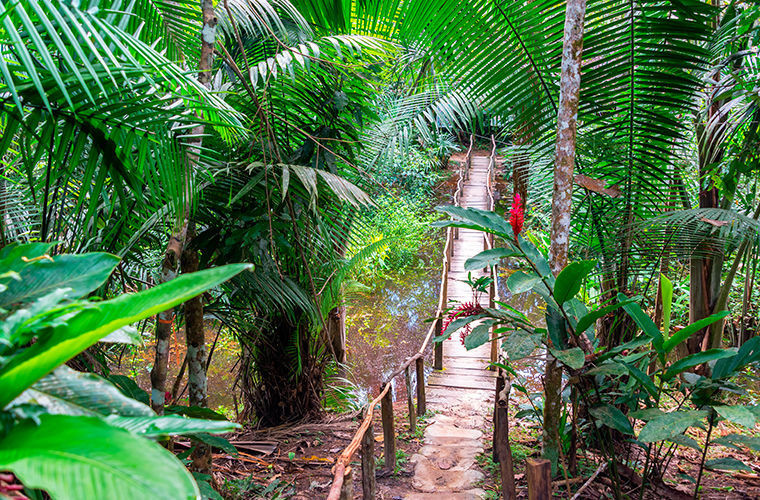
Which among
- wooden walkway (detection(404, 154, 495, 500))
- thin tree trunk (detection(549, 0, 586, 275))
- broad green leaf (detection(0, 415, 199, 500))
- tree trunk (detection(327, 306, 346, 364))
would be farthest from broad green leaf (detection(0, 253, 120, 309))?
tree trunk (detection(327, 306, 346, 364))

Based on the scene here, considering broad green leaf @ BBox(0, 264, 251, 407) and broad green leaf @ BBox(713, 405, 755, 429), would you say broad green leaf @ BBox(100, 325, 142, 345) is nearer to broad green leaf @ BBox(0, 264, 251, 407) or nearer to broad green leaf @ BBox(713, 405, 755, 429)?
broad green leaf @ BBox(0, 264, 251, 407)

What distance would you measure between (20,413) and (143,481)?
168 millimetres

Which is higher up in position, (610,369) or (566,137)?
(566,137)

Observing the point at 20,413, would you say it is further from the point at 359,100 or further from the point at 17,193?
the point at 359,100

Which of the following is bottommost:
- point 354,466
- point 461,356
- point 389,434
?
point 354,466

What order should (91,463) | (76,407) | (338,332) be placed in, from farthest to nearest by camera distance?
(338,332)
(76,407)
(91,463)

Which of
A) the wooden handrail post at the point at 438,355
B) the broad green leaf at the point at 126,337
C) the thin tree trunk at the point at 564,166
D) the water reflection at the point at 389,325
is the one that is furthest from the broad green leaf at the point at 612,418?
the water reflection at the point at 389,325

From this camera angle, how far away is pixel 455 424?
391cm

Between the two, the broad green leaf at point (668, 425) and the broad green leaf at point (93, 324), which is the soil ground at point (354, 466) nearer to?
the broad green leaf at point (668, 425)

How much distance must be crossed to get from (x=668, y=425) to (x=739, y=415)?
183 millimetres

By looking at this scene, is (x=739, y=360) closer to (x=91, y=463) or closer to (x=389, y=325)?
(x=91, y=463)

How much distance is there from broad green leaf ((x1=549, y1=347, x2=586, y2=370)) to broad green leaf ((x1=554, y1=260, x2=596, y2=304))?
16 centimetres

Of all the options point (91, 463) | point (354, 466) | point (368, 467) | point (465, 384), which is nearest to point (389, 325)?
point (465, 384)

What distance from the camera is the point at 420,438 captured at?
363 cm
